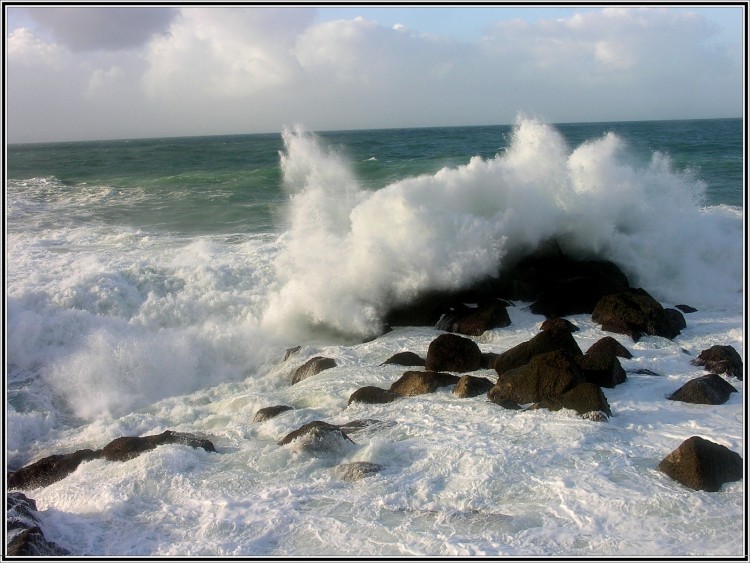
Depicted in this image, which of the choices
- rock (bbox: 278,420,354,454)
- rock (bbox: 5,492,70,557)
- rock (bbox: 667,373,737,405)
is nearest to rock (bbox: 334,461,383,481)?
rock (bbox: 278,420,354,454)

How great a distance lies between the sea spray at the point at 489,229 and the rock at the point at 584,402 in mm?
3617

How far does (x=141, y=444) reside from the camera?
234 inches

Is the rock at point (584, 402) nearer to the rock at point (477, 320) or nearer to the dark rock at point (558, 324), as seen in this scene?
→ the dark rock at point (558, 324)

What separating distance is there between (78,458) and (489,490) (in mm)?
3625

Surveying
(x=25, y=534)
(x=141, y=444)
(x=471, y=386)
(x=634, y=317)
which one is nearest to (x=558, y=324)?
(x=634, y=317)

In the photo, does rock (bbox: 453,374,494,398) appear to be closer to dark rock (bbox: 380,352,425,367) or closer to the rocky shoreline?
the rocky shoreline

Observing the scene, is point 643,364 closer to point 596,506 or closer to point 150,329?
point 596,506

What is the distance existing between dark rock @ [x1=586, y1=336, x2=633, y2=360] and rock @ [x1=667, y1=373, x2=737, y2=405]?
0.98m

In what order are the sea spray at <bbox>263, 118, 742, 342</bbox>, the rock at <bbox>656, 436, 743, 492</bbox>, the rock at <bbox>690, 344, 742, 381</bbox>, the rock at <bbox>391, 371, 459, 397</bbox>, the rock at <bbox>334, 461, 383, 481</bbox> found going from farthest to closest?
the sea spray at <bbox>263, 118, 742, 342</bbox>, the rock at <bbox>690, 344, 742, 381</bbox>, the rock at <bbox>391, 371, 459, 397</bbox>, the rock at <bbox>334, 461, 383, 481</bbox>, the rock at <bbox>656, 436, 743, 492</bbox>

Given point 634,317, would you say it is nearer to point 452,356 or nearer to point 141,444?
point 452,356

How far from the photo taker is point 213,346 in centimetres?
905

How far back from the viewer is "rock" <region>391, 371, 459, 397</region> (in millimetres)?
6754

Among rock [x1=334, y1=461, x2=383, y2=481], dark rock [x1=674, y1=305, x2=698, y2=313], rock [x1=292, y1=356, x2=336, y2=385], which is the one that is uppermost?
dark rock [x1=674, y1=305, x2=698, y2=313]

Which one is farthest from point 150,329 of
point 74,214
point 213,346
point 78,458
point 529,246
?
point 74,214
